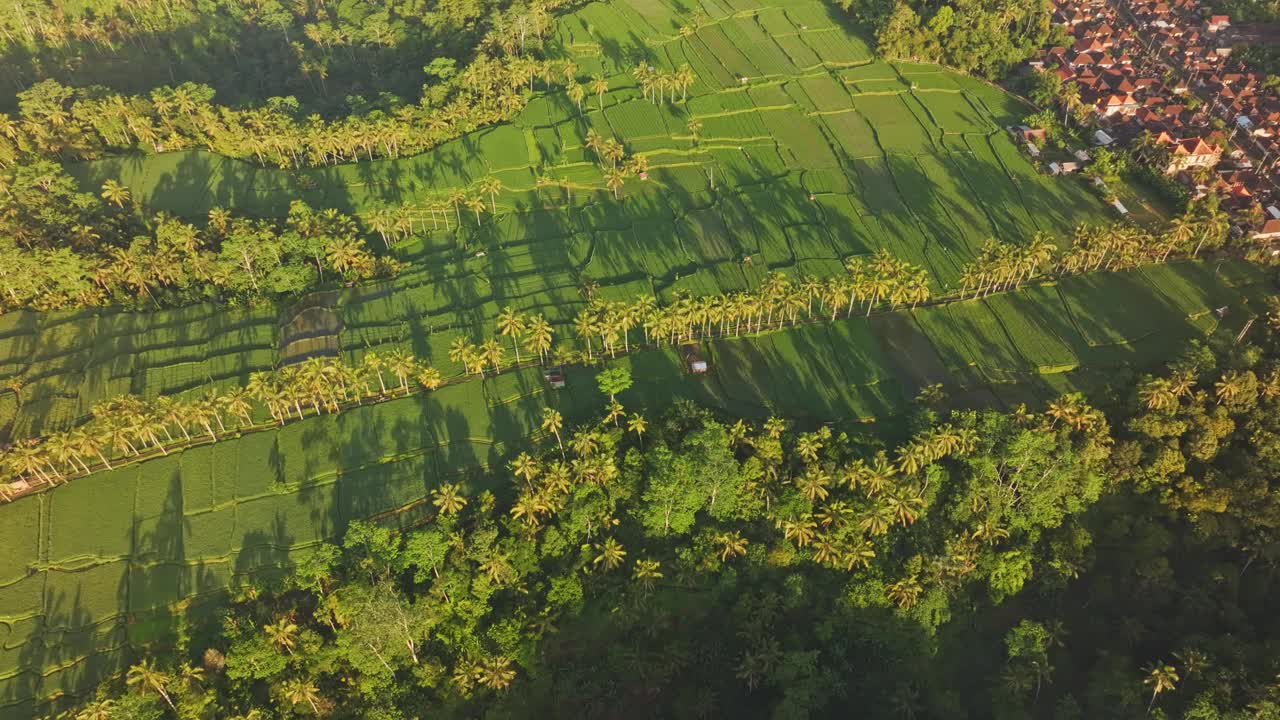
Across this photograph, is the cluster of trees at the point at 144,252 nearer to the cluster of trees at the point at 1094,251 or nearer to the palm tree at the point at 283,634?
the palm tree at the point at 283,634

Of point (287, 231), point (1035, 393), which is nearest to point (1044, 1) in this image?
point (1035, 393)

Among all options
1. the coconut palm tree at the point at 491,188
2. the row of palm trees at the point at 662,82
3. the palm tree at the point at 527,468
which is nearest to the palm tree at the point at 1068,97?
the row of palm trees at the point at 662,82

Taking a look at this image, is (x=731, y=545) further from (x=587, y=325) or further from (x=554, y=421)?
(x=587, y=325)

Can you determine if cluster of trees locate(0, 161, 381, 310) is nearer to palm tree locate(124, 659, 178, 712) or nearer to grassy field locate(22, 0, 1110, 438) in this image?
grassy field locate(22, 0, 1110, 438)

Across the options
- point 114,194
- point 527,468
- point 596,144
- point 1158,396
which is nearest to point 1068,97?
point 1158,396

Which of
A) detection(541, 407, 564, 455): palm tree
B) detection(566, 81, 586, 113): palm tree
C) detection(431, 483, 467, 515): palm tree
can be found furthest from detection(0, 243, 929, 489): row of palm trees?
detection(566, 81, 586, 113): palm tree
